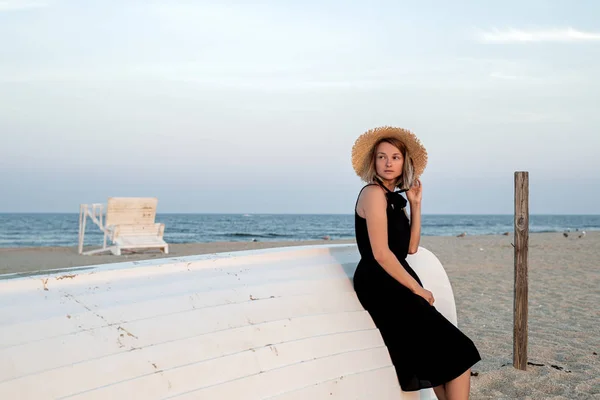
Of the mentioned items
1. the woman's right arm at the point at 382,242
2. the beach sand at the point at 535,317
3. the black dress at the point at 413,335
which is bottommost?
the beach sand at the point at 535,317

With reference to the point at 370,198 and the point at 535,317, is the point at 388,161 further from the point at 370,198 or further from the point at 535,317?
the point at 535,317

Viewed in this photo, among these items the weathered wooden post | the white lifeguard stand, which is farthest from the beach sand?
the white lifeguard stand

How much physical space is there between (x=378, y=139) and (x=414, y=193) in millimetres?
386

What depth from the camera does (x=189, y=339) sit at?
250 centimetres

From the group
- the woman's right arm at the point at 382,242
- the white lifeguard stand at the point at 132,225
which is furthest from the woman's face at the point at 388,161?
the white lifeguard stand at the point at 132,225

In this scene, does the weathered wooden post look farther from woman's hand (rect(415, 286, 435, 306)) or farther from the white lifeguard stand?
the white lifeguard stand

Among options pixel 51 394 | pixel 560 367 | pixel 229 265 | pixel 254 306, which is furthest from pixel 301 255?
pixel 560 367

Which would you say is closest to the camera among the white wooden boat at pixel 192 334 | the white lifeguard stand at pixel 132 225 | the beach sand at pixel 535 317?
the white wooden boat at pixel 192 334

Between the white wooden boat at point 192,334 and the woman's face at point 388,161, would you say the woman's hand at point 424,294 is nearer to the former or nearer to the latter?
the white wooden boat at point 192,334

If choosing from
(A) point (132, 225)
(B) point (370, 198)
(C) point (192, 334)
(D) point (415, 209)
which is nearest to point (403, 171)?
(D) point (415, 209)

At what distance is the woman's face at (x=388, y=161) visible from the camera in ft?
11.3

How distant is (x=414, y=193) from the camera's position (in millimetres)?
3555

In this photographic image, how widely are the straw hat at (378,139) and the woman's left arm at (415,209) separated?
0.24ft

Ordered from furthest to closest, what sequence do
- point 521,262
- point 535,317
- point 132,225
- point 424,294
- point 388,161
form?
point 132,225
point 535,317
point 521,262
point 388,161
point 424,294
